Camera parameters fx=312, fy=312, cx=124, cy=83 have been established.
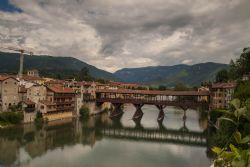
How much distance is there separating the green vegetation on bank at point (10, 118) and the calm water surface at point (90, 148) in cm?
163

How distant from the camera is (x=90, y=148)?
110ft

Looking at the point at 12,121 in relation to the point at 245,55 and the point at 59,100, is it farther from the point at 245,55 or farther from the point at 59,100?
the point at 245,55

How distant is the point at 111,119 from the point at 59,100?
10634mm

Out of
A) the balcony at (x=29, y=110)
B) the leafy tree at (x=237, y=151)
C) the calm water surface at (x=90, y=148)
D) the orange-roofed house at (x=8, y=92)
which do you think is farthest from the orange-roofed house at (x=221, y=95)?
the leafy tree at (x=237, y=151)

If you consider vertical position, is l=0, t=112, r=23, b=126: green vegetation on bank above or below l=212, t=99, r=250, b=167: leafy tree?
below

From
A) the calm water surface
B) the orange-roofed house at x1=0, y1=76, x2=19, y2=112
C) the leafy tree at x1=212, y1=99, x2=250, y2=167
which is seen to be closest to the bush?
the calm water surface

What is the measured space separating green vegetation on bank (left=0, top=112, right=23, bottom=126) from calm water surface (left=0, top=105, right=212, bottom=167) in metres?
1.63

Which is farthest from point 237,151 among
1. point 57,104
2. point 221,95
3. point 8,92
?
point 221,95

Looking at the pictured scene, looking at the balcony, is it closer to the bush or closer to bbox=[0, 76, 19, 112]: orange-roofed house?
bbox=[0, 76, 19, 112]: orange-roofed house

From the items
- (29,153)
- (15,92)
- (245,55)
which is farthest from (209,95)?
(29,153)

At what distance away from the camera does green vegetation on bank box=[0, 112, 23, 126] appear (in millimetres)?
42062

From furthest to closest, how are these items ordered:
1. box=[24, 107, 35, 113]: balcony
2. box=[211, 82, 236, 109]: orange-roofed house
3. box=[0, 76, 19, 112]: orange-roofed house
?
box=[211, 82, 236, 109]: orange-roofed house < box=[0, 76, 19, 112]: orange-roofed house < box=[24, 107, 35, 113]: balcony

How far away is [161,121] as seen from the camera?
57281mm

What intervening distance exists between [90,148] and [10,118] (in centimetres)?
1520
